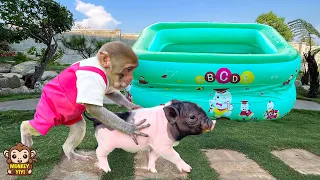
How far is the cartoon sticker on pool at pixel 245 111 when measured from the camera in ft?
14.8

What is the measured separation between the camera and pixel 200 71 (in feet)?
14.2

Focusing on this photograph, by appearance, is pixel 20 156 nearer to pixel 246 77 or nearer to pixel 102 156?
pixel 102 156

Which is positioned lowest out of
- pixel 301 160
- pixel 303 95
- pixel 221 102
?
pixel 301 160

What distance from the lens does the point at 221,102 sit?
4.51 m

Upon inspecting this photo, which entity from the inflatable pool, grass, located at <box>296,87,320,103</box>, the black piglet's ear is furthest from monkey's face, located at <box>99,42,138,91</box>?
grass, located at <box>296,87,320,103</box>

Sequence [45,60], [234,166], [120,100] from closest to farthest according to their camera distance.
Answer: [120,100] < [234,166] < [45,60]

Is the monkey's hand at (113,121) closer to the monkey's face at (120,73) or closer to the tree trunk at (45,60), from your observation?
the monkey's face at (120,73)

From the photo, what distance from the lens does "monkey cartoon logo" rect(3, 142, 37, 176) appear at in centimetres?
234

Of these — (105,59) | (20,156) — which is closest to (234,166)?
(105,59)

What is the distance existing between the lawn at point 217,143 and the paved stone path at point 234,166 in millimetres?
78

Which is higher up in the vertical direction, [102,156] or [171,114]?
[171,114]

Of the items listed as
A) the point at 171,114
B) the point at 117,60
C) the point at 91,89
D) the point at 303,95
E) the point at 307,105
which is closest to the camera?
the point at 91,89

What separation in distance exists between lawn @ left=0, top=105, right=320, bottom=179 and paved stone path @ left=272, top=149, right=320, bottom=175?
0.37ft

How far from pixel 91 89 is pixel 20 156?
35.1 inches
